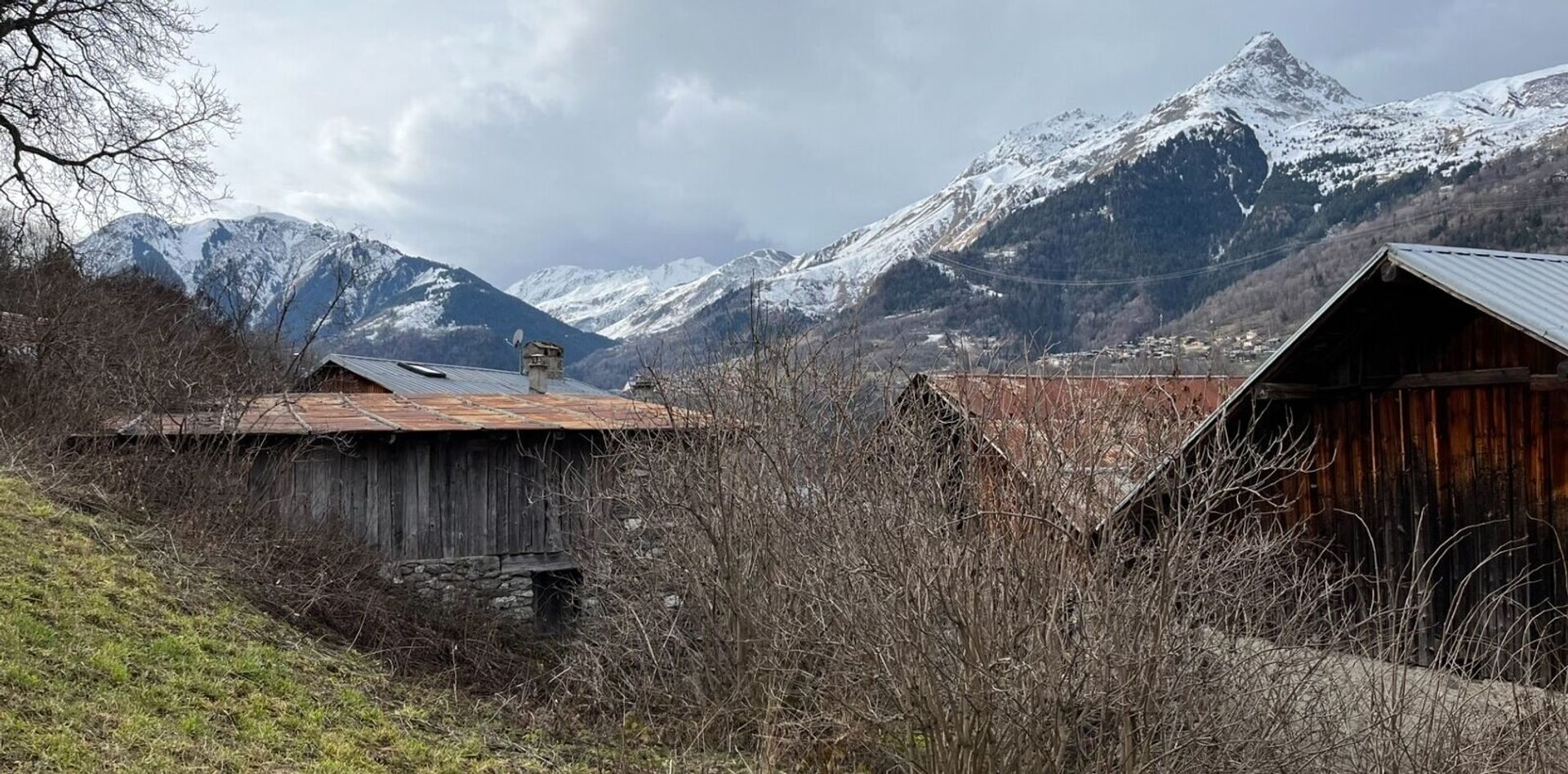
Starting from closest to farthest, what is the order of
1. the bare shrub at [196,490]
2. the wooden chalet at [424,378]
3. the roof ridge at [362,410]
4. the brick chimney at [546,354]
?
the bare shrub at [196,490]
the roof ridge at [362,410]
the brick chimney at [546,354]
the wooden chalet at [424,378]

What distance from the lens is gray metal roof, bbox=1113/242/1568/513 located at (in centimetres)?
686

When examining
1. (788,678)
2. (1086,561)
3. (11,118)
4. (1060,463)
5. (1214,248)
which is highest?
(1214,248)

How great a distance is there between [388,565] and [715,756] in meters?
8.14

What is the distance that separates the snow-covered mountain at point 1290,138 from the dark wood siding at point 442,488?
241 ft

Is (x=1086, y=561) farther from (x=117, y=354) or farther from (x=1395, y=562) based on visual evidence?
(x=117, y=354)

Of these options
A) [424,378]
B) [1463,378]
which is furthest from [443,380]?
[1463,378]

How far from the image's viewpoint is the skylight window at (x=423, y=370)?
2723 cm

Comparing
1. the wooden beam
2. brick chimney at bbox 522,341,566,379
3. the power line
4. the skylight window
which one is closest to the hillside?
the power line

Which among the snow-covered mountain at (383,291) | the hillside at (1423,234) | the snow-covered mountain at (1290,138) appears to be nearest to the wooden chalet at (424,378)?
the hillside at (1423,234)

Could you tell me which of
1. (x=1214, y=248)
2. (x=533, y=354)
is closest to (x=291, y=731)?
(x=533, y=354)

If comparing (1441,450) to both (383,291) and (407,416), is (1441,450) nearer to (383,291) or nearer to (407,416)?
(407,416)

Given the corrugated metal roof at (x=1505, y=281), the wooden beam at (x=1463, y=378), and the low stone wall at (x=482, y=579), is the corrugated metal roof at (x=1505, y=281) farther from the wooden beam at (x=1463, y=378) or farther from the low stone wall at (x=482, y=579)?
the low stone wall at (x=482, y=579)

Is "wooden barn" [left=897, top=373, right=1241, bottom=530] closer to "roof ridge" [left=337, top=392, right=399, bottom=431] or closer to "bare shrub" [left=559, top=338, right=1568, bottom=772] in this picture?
"bare shrub" [left=559, top=338, right=1568, bottom=772]

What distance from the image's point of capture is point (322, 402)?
1588cm
